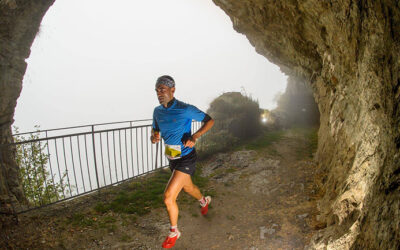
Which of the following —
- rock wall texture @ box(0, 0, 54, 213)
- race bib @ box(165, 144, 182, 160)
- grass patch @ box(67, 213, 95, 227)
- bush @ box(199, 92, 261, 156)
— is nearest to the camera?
race bib @ box(165, 144, 182, 160)

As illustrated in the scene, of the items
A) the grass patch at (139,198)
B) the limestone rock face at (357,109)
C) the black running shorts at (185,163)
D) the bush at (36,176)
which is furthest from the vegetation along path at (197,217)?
the black running shorts at (185,163)

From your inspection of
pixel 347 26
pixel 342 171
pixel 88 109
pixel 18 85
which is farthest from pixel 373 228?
pixel 88 109

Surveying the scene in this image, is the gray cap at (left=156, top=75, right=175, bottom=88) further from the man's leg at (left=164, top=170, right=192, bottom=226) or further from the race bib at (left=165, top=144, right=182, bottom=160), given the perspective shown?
the man's leg at (left=164, top=170, right=192, bottom=226)

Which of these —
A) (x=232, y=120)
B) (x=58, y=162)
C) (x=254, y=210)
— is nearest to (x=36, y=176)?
(x=58, y=162)

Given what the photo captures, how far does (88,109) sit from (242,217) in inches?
6601

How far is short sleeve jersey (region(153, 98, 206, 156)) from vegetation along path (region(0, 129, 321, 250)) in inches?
73.5

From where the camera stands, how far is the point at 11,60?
20.8ft

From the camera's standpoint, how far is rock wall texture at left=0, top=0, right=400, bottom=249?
2061 mm

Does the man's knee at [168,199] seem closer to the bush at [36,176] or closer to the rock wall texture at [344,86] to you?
the rock wall texture at [344,86]

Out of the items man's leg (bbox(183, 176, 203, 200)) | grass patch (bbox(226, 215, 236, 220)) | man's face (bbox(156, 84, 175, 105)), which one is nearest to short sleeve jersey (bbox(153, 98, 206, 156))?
man's face (bbox(156, 84, 175, 105))

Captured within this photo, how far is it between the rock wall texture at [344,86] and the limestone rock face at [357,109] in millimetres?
11

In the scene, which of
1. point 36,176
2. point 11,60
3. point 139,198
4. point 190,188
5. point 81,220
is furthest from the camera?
point 11,60

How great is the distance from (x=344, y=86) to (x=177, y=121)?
3418 mm

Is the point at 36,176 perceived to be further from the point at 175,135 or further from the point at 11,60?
the point at 175,135
